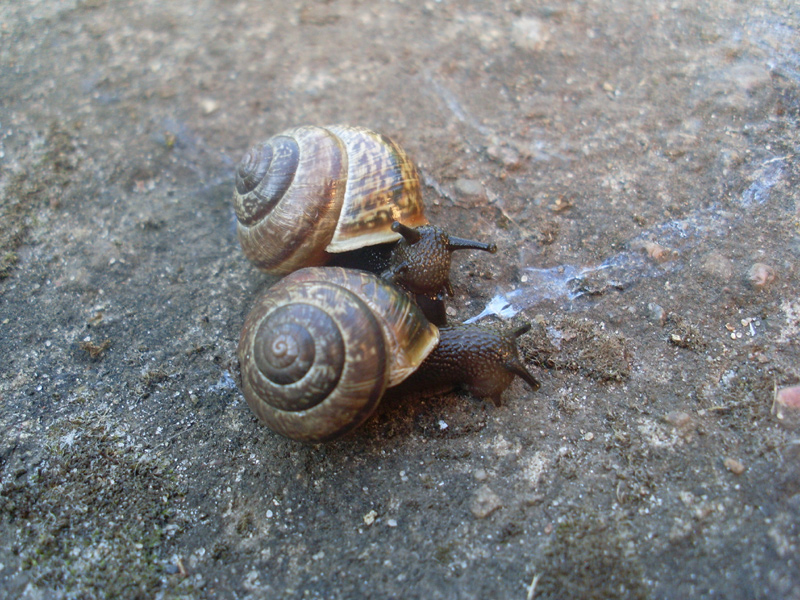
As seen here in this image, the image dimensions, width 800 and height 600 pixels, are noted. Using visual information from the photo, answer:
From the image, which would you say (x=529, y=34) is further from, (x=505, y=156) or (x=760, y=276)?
(x=760, y=276)

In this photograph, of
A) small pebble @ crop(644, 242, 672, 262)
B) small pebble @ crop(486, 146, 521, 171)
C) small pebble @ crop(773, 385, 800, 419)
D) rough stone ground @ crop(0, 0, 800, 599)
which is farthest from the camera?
small pebble @ crop(486, 146, 521, 171)

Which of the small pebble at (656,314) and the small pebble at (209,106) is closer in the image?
the small pebble at (656,314)

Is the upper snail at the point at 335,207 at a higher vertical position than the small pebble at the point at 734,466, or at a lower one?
higher

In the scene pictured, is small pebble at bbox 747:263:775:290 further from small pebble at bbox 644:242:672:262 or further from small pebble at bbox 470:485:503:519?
small pebble at bbox 470:485:503:519

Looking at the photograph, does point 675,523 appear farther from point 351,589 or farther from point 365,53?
point 365,53

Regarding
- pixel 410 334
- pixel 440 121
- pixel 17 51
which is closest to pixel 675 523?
pixel 410 334

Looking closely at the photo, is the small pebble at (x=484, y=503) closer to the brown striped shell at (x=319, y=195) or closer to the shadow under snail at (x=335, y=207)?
the shadow under snail at (x=335, y=207)

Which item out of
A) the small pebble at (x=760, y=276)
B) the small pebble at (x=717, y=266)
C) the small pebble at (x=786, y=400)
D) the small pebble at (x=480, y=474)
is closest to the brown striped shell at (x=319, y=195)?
the small pebble at (x=480, y=474)

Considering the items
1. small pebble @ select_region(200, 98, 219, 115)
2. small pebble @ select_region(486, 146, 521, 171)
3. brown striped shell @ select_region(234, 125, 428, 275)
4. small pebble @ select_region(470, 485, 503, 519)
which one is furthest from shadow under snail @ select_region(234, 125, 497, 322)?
small pebble @ select_region(200, 98, 219, 115)
